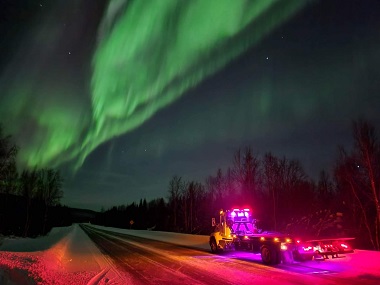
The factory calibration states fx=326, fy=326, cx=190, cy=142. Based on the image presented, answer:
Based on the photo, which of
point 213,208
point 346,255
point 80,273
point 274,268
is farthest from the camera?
point 213,208

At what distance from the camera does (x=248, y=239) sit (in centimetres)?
1906

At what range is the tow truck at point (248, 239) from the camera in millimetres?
15700

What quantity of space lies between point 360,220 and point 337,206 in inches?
421

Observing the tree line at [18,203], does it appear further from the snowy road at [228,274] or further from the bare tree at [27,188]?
the snowy road at [228,274]

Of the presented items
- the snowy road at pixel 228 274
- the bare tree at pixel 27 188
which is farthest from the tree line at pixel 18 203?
the snowy road at pixel 228 274

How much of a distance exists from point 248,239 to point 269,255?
286 centimetres

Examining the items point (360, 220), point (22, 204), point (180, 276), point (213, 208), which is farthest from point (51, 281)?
point (213, 208)

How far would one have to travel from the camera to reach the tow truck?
1570cm

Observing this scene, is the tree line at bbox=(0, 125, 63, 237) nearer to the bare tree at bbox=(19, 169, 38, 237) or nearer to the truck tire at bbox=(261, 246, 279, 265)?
the bare tree at bbox=(19, 169, 38, 237)

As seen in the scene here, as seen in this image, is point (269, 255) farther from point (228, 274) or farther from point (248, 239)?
point (228, 274)

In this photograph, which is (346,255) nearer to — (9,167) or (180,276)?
(180,276)

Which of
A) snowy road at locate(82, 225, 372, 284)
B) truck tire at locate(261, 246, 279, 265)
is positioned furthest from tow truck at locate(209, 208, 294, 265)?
snowy road at locate(82, 225, 372, 284)

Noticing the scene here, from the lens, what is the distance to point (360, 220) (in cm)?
3162

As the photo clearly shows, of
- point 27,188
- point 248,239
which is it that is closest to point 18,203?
point 27,188
